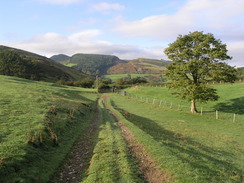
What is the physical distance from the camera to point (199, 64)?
117 ft

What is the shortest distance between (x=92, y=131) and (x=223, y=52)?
30.9 m

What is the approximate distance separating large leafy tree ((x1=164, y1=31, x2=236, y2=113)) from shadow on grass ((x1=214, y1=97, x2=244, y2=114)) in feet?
37.7

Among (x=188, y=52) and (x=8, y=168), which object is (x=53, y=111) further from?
(x=188, y=52)

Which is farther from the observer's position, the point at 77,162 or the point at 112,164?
the point at 77,162

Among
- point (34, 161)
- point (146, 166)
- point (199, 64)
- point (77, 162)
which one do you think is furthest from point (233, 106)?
point (34, 161)

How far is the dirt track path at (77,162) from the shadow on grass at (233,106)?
42034mm

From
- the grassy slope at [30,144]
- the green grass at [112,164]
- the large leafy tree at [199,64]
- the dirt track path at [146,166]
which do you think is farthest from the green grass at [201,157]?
the large leafy tree at [199,64]

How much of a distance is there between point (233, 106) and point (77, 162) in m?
48.6

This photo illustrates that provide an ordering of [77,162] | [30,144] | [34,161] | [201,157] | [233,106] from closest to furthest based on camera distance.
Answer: [34,161], [77,162], [30,144], [201,157], [233,106]

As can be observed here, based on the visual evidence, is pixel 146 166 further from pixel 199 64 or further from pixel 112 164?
pixel 199 64

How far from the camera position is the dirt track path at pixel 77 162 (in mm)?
9664

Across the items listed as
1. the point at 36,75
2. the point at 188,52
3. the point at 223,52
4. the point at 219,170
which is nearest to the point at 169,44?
the point at 188,52

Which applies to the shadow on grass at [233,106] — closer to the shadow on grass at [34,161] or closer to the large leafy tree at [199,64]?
the large leafy tree at [199,64]

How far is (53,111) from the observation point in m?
21.8
